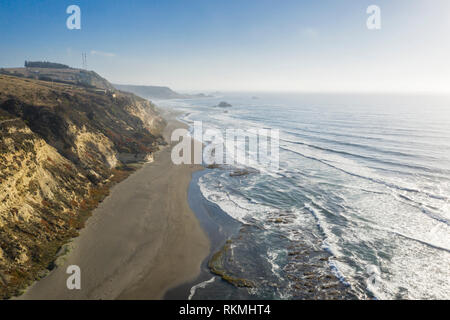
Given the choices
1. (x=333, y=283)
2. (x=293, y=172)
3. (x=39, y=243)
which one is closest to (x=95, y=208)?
(x=39, y=243)

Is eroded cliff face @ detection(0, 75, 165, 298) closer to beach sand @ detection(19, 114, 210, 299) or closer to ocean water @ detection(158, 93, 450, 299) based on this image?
beach sand @ detection(19, 114, 210, 299)

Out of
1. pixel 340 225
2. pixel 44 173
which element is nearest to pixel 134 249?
pixel 44 173

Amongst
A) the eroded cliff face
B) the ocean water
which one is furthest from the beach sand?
the ocean water

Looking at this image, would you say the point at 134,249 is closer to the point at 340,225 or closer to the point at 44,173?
the point at 44,173

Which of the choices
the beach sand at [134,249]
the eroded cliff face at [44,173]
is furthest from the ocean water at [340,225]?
the eroded cliff face at [44,173]
